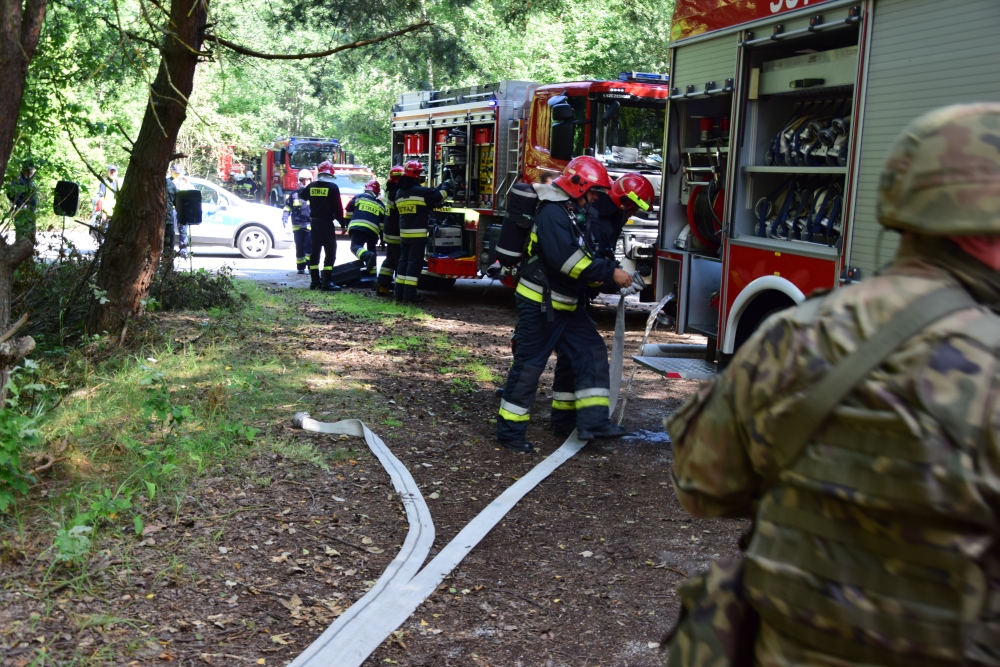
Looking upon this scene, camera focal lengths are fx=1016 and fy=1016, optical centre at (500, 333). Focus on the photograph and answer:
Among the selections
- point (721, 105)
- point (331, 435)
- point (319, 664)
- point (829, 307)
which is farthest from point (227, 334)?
point (829, 307)

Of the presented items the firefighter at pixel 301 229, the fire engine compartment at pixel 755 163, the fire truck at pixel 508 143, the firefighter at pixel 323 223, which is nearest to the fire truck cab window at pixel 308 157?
the fire truck at pixel 508 143

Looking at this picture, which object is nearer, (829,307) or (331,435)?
(829,307)

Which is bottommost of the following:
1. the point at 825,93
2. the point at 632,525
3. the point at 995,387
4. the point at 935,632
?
the point at 632,525

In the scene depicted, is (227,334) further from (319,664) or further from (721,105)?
(319,664)

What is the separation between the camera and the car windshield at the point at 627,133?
1058 centimetres

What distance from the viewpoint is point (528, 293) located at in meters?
6.22

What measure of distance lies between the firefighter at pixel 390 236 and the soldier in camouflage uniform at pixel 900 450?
38.2 feet

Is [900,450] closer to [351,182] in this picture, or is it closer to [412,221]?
[412,221]

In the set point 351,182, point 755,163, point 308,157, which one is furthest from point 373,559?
point 308,157

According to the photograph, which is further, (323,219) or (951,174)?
(323,219)

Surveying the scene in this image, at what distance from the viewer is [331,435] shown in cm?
614

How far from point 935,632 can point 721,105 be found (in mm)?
6803

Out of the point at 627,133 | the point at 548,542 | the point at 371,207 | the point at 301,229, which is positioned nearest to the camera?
the point at 548,542

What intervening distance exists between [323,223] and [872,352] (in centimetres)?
1268
